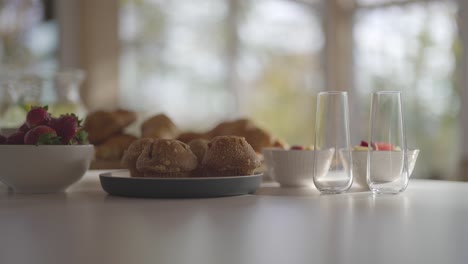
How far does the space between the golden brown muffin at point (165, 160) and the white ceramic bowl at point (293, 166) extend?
26 cm

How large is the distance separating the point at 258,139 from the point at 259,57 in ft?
10.2

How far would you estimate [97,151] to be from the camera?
1662 millimetres

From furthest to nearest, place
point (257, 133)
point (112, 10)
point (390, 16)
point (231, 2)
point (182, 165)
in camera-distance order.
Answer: point (390, 16)
point (231, 2)
point (112, 10)
point (257, 133)
point (182, 165)

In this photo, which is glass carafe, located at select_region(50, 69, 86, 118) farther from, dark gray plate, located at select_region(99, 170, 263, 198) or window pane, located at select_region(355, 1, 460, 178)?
window pane, located at select_region(355, 1, 460, 178)

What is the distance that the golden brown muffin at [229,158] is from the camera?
0.96 m

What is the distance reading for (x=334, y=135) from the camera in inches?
40.1

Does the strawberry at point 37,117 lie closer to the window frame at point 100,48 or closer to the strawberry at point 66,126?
the strawberry at point 66,126

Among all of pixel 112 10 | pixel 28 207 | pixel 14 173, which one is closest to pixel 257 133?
pixel 14 173

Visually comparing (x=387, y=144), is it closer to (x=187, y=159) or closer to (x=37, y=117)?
(x=187, y=159)

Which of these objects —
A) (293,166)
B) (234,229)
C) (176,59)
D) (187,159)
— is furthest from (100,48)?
(234,229)

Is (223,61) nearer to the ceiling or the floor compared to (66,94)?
nearer to the ceiling

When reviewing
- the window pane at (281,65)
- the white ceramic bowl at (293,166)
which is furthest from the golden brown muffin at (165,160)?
the window pane at (281,65)

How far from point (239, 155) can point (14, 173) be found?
1.30ft

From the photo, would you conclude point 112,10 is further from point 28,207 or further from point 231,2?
point 28,207
